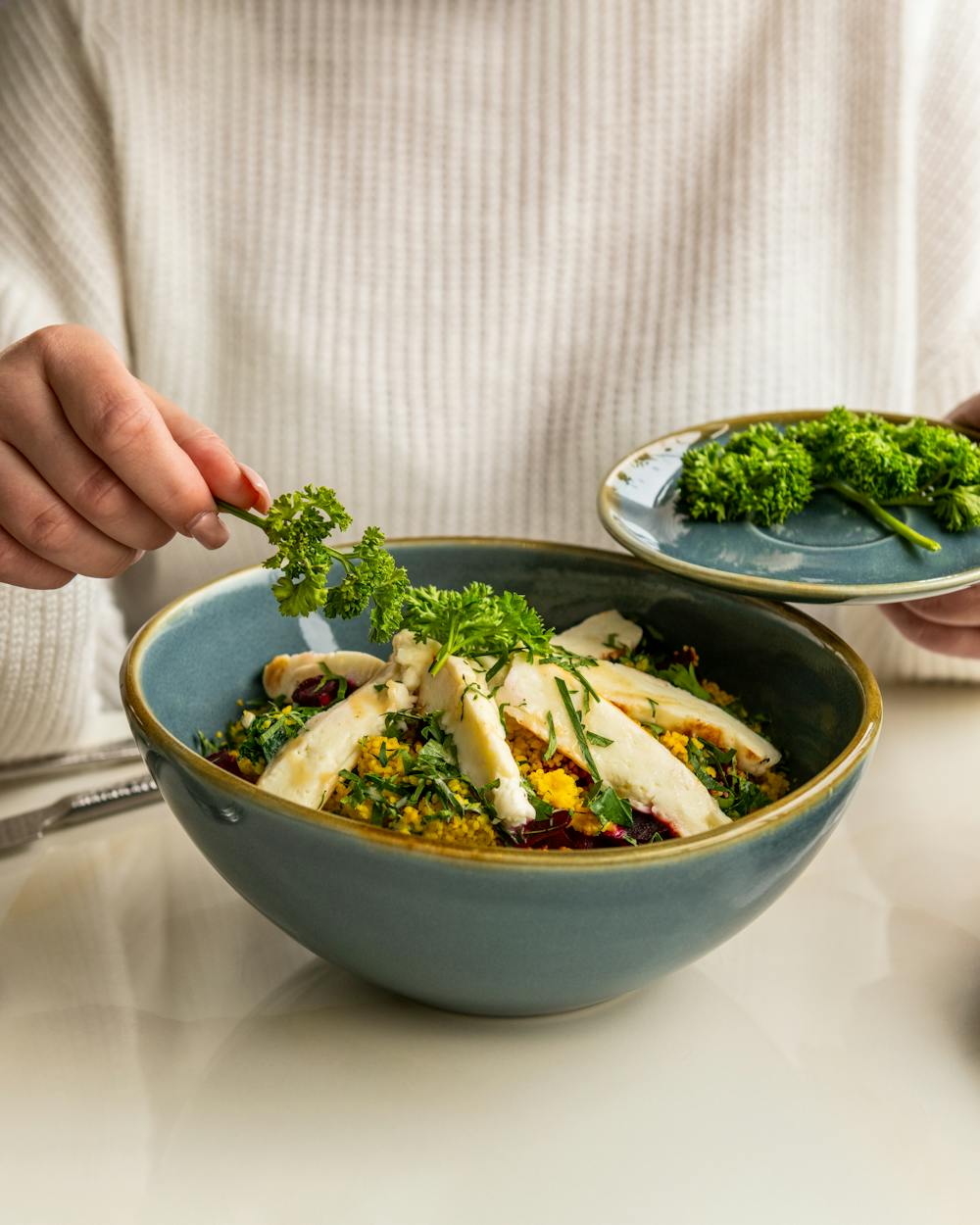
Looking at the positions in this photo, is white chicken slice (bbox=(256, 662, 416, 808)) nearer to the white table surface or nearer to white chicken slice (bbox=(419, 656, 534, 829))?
white chicken slice (bbox=(419, 656, 534, 829))

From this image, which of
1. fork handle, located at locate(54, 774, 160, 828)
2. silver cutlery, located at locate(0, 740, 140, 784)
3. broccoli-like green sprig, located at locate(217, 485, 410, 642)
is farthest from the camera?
silver cutlery, located at locate(0, 740, 140, 784)

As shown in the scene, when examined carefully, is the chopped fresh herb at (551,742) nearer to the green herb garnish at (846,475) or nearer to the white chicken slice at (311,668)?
the white chicken slice at (311,668)

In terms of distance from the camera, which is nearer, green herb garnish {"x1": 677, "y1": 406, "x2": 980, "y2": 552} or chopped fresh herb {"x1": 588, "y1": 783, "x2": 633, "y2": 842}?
chopped fresh herb {"x1": 588, "y1": 783, "x2": 633, "y2": 842}

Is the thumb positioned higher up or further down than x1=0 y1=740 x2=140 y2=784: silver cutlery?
higher up

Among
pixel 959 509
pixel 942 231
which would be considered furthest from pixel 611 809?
pixel 942 231

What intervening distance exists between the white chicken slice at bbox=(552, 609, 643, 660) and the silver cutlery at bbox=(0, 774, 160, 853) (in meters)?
0.45

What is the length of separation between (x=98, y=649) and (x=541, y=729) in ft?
3.44

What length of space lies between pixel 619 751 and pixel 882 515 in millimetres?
413

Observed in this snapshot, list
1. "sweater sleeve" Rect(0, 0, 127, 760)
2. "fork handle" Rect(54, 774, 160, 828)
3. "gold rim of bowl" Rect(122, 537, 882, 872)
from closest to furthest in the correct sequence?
"gold rim of bowl" Rect(122, 537, 882, 872)
"fork handle" Rect(54, 774, 160, 828)
"sweater sleeve" Rect(0, 0, 127, 760)

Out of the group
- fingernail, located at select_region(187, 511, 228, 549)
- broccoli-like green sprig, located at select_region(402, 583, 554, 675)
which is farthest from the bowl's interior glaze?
broccoli-like green sprig, located at select_region(402, 583, 554, 675)

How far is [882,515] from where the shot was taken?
3.79 ft

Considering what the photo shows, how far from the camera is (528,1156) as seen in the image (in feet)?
2.67

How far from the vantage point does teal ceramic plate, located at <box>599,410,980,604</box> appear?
3.42 feet

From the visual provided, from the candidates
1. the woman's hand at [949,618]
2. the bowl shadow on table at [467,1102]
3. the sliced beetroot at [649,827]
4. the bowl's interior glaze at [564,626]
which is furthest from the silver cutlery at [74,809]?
the woman's hand at [949,618]
